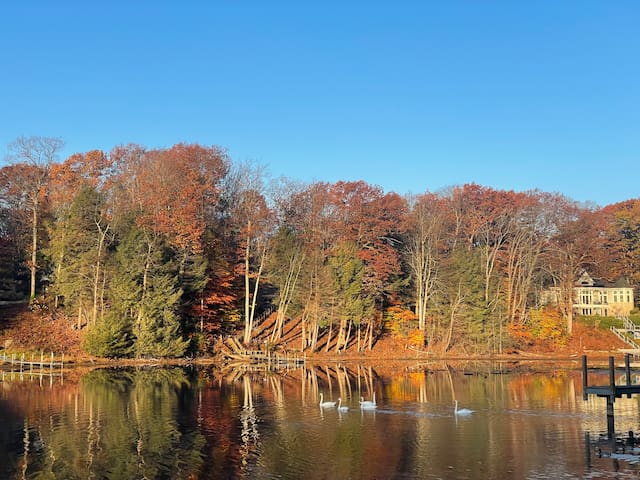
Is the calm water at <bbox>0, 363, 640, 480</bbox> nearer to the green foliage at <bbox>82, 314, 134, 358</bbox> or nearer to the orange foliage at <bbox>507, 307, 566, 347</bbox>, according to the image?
the green foliage at <bbox>82, 314, 134, 358</bbox>

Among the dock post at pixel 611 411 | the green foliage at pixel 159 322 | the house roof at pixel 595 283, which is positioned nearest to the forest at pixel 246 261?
the green foliage at pixel 159 322

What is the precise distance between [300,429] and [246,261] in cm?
3615

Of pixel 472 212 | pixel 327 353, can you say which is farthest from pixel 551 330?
pixel 327 353

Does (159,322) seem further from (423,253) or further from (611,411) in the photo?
(611,411)

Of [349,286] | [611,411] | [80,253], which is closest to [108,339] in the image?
[80,253]

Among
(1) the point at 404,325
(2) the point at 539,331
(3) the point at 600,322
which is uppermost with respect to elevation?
(1) the point at 404,325

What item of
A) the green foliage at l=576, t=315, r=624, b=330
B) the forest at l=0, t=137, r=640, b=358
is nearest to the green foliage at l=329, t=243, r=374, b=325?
the forest at l=0, t=137, r=640, b=358

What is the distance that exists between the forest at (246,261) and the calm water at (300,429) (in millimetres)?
13086

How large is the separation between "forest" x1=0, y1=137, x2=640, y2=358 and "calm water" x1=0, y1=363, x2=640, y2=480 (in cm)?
1309

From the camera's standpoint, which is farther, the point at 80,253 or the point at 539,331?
the point at 539,331

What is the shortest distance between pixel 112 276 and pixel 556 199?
54.7 metres

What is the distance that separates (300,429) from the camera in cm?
2758

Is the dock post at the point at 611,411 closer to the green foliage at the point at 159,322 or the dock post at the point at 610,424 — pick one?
the dock post at the point at 610,424

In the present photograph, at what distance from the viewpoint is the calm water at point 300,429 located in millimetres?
20797
